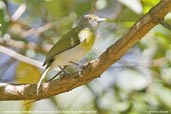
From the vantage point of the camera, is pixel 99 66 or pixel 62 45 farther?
pixel 62 45

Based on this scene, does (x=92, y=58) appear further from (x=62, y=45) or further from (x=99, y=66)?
(x=99, y=66)

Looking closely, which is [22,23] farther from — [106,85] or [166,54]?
[166,54]

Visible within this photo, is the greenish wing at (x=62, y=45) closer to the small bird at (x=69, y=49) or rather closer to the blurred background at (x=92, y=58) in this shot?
the small bird at (x=69, y=49)

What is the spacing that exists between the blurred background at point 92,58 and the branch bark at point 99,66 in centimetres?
71

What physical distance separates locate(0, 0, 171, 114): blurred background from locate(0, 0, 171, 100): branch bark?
2.31ft

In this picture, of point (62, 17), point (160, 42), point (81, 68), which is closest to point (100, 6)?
point (62, 17)

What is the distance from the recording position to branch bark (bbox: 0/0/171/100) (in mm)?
1592

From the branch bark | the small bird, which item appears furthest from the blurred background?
the branch bark

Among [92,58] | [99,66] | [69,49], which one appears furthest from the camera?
[92,58]

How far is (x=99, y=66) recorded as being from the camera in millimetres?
1687

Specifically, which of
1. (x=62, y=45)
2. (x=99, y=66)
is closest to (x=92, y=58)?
(x=62, y=45)

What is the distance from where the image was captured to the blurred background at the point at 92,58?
2586 mm

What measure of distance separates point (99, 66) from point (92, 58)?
0.97 metres

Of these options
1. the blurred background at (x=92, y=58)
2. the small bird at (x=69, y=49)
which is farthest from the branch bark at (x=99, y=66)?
the blurred background at (x=92, y=58)
